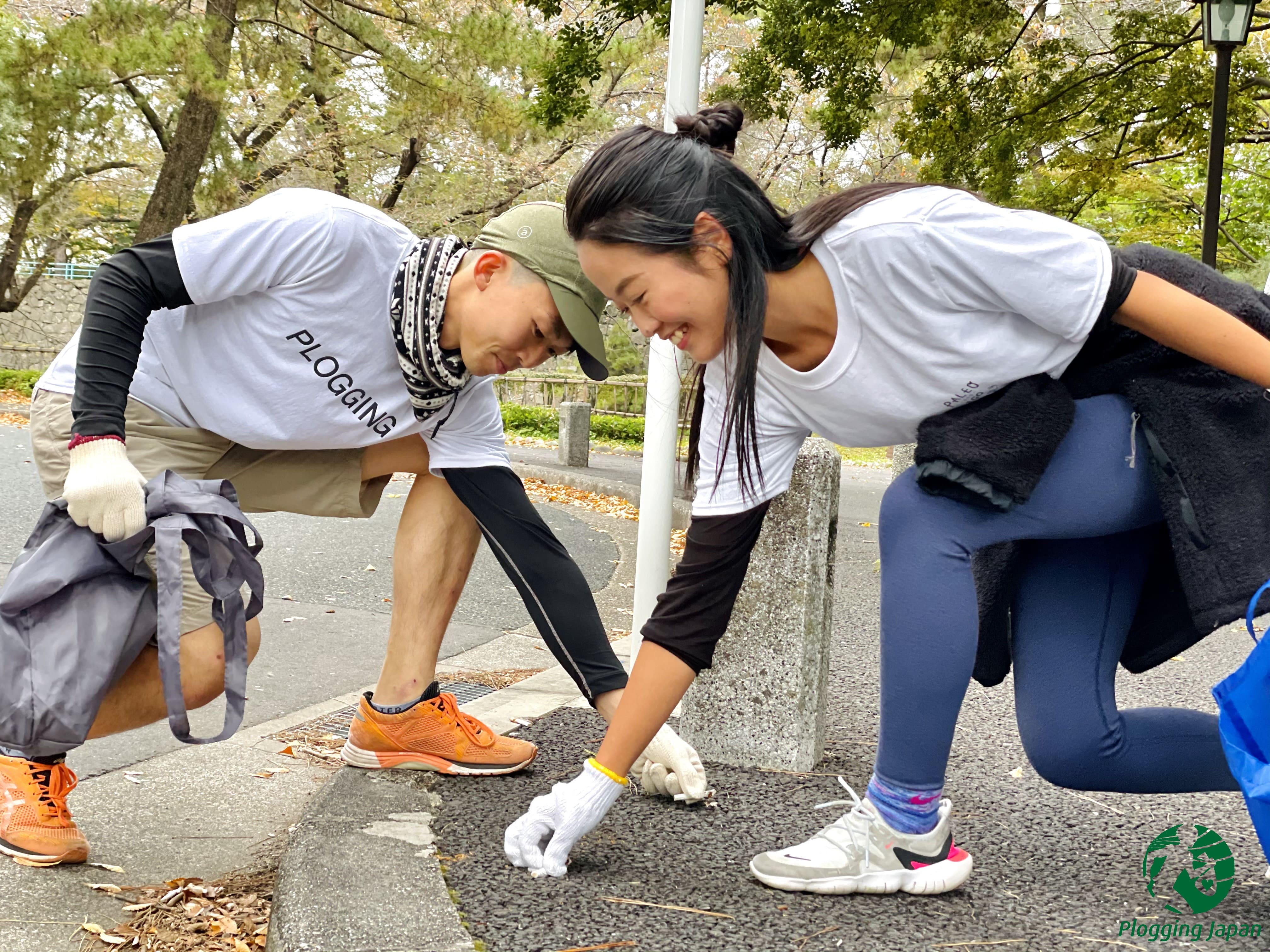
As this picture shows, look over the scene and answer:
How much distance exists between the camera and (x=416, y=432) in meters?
2.57

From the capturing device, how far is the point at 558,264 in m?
2.16

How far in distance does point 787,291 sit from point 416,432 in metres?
1.09

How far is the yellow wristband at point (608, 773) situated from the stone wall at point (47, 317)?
23703mm

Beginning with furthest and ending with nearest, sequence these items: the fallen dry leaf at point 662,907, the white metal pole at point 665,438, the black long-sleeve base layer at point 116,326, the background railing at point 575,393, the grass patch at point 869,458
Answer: the background railing at point 575,393
the grass patch at point 869,458
the white metal pole at point 665,438
the black long-sleeve base layer at point 116,326
the fallen dry leaf at point 662,907

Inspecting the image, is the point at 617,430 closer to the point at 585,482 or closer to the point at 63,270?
the point at 585,482

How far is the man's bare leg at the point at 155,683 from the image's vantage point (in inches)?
84.6

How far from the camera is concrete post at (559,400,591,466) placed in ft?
39.2

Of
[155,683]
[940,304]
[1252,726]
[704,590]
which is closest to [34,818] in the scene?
[155,683]

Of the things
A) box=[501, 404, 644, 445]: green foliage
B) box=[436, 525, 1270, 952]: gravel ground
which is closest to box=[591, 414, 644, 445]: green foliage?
box=[501, 404, 644, 445]: green foliage

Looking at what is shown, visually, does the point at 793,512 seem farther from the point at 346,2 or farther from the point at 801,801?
the point at 346,2

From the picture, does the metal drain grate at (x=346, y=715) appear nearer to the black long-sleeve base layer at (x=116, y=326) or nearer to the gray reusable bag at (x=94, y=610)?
the gray reusable bag at (x=94, y=610)

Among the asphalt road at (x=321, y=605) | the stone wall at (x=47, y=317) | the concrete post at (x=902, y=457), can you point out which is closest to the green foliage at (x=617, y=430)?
the asphalt road at (x=321, y=605)

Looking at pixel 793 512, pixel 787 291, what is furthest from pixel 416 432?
pixel 787 291

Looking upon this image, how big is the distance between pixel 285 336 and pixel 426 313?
0.31m
